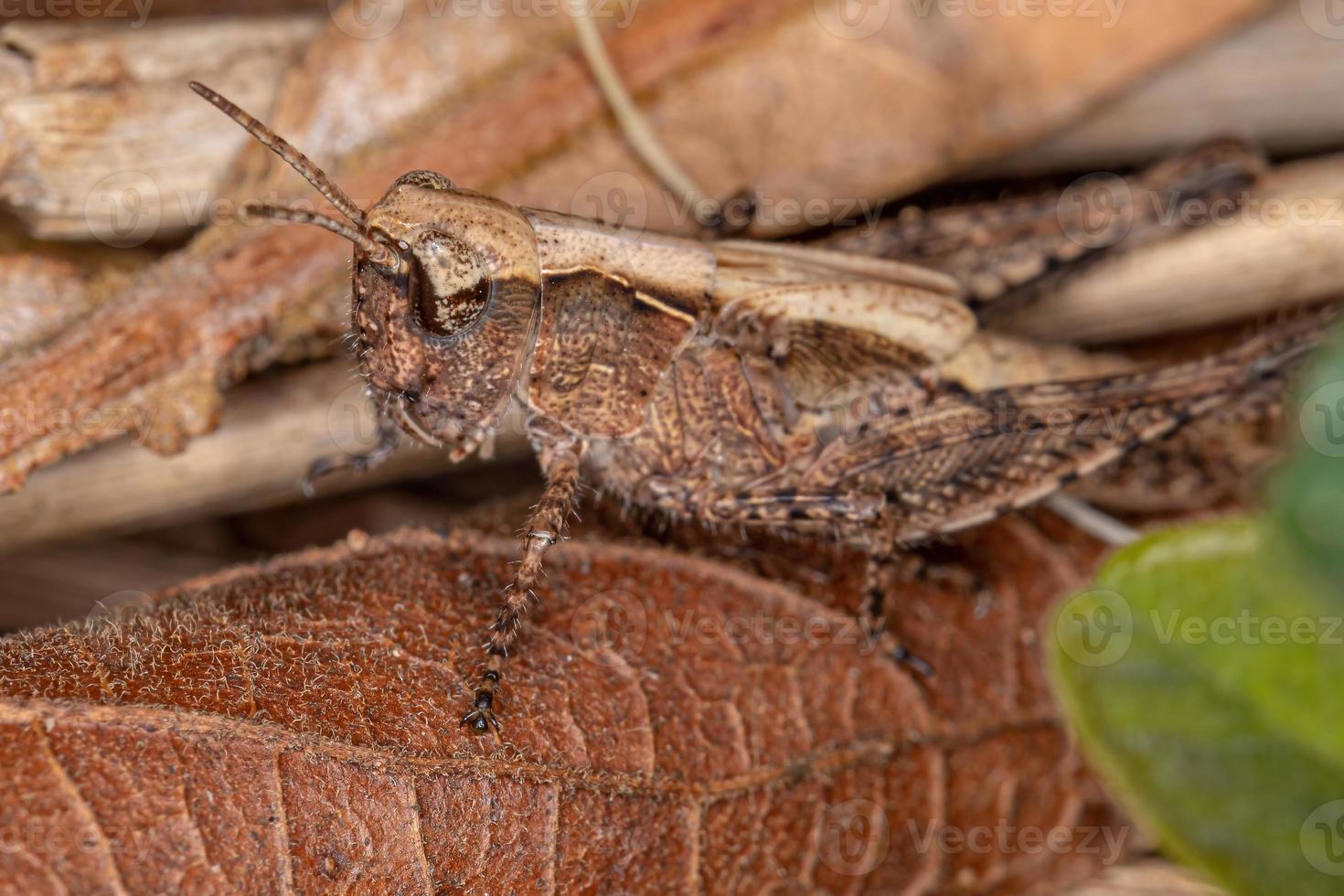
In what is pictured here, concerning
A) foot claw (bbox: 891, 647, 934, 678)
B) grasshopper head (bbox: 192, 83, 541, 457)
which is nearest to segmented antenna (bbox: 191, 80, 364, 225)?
grasshopper head (bbox: 192, 83, 541, 457)

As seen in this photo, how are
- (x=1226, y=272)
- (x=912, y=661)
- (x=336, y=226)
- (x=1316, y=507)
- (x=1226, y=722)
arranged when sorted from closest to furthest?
(x=1316, y=507) → (x=1226, y=722) → (x=336, y=226) → (x=912, y=661) → (x=1226, y=272)

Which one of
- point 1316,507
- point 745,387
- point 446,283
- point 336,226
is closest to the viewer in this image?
point 1316,507

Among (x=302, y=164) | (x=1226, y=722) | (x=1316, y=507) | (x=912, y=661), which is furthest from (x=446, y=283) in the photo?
(x=1316, y=507)

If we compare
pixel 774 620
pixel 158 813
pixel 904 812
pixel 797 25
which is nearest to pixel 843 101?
pixel 797 25

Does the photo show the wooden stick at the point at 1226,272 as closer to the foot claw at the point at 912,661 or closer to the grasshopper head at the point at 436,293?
the foot claw at the point at 912,661

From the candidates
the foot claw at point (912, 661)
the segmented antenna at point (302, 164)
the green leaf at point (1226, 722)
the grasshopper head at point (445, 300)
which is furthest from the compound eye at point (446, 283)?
the green leaf at point (1226, 722)

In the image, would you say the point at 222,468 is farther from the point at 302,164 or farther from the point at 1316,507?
the point at 1316,507
